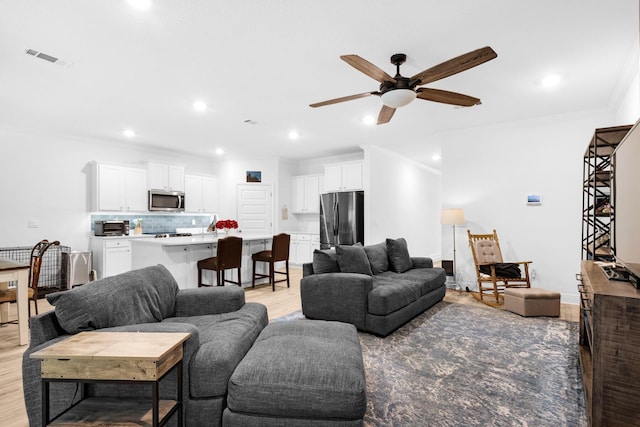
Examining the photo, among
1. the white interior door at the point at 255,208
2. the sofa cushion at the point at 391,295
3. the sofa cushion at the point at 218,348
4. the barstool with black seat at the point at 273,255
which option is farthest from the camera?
the white interior door at the point at 255,208

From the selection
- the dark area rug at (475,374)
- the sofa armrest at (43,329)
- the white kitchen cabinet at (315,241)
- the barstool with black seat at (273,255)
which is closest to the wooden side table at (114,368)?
the sofa armrest at (43,329)

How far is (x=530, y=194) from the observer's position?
4.82 m

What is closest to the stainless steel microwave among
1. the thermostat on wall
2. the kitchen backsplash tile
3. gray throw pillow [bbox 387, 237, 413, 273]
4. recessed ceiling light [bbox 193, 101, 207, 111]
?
the kitchen backsplash tile

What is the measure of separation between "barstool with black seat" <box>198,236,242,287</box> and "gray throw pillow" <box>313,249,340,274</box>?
1.48 m

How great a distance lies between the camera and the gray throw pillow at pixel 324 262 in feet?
12.0

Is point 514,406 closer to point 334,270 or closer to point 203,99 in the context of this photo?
point 334,270

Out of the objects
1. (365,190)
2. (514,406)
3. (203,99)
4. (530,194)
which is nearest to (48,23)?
(203,99)

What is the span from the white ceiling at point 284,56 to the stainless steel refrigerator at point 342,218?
1902 mm

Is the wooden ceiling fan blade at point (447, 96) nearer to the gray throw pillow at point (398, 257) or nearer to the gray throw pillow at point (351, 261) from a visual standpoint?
the gray throw pillow at point (351, 261)

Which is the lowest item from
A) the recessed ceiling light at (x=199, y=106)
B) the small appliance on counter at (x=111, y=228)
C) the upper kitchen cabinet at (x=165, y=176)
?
the small appliance on counter at (x=111, y=228)

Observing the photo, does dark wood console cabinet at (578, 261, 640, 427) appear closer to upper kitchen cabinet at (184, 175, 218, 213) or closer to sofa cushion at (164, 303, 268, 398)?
sofa cushion at (164, 303, 268, 398)

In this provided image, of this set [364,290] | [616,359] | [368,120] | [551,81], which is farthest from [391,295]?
[551,81]

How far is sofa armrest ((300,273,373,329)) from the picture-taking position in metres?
3.24

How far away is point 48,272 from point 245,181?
405 cm
